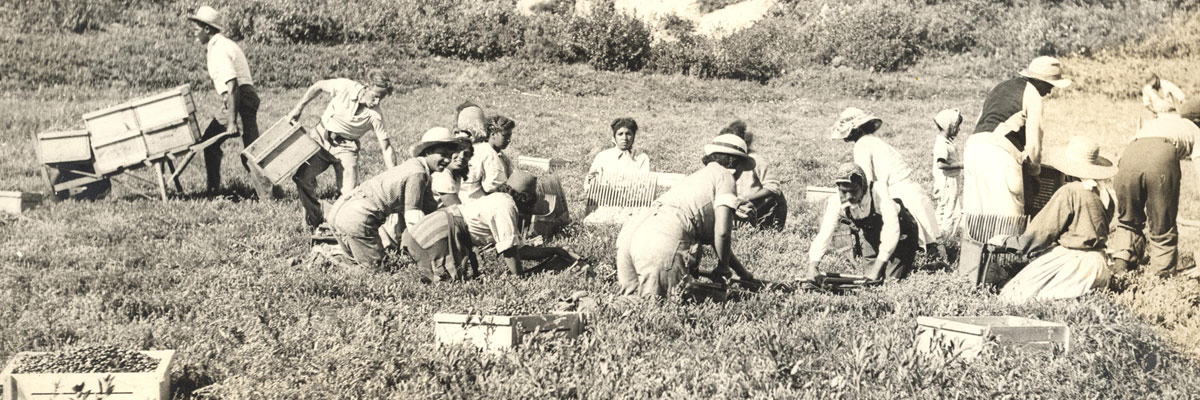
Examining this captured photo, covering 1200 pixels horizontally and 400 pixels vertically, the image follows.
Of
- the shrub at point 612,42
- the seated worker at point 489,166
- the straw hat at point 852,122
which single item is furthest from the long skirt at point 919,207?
the shrub at point 612,42

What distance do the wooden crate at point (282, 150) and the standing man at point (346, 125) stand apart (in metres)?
0.15

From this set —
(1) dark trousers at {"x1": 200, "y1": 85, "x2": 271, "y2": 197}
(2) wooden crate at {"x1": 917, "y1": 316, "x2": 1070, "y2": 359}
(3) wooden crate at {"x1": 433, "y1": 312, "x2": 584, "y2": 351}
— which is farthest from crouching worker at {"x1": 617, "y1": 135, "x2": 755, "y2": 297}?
(1) dark trousers at {"x1": 200, "y1": 85, "x2": 271, "y2": 197}

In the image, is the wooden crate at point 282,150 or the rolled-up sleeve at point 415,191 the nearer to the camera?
the rolled-up sleeve at point 415,191

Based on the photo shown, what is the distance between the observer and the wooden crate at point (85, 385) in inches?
185

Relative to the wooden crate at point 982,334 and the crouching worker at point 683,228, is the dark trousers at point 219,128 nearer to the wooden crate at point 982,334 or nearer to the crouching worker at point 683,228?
the crouching worker at point 683,228

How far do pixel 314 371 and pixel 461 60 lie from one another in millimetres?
19602

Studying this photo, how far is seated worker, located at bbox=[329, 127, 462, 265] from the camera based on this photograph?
7387 mm

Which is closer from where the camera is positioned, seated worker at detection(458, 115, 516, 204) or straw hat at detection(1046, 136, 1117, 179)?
straw hat at detection(1046, 136, 1117, 179)

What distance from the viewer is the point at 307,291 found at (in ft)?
22.7

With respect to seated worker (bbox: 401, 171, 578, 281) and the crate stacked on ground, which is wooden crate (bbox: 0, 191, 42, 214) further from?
the crate stacked on ground

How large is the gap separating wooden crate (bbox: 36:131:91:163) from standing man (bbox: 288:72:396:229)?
204 cm

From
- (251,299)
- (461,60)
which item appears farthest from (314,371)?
(461,60)

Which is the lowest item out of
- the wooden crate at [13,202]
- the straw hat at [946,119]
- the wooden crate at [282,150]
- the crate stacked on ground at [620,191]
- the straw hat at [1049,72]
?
the wooden crate at [13,202]

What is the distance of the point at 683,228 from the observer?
6285mm
